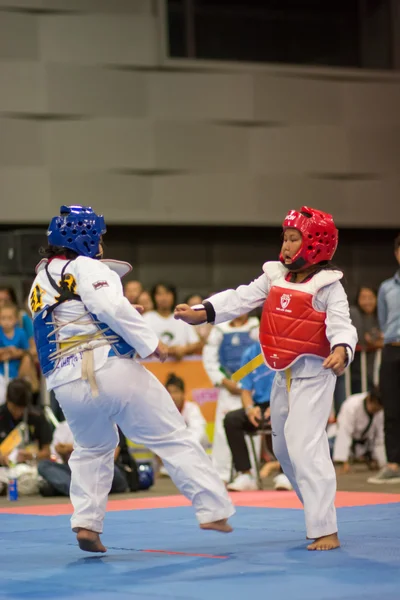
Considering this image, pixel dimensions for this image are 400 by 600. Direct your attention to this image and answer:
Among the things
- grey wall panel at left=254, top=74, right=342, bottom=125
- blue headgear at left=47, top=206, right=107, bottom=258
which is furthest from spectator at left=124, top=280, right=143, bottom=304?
blue headgear at left=47, top=206, right=107, bottom=258

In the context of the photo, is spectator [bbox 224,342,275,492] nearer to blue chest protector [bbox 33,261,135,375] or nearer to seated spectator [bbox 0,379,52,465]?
seated spectator [bbox 0,379,52,465]

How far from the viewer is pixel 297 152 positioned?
44.5ft

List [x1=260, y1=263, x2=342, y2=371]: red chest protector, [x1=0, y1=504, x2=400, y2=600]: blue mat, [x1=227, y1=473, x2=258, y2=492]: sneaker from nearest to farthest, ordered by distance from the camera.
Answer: [x1=0, y1=504, x2=400, y2=600]: blue mat < [x1=260, y1=263, x2=342, y2=371]: red chest protector < [x1=227, y1=473, x2=258, y2=492]: sneaker

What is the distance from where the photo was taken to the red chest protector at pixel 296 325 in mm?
5094

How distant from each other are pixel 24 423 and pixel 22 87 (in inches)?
185

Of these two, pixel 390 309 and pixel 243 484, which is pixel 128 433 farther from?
pixel 390 309

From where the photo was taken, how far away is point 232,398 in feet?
31.6

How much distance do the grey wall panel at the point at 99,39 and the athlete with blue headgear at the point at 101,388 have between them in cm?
817

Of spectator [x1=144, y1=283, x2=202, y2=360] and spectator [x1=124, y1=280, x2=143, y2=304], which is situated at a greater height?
spectator [x1=124, y1=280, x2=143, y2=304]

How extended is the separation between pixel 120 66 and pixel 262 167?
2180 millimetres

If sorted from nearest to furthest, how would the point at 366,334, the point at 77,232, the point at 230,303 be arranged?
1. the point at 77,232
2. the point at 230,303
3. the point at 366,334

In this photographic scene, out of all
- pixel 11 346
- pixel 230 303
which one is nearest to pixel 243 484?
pixel 11 346

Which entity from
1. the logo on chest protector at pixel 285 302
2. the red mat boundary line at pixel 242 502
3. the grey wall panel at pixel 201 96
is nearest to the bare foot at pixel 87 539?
the logo on chest protector at pixel 285 302

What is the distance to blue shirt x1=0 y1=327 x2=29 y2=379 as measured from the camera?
9.86m
